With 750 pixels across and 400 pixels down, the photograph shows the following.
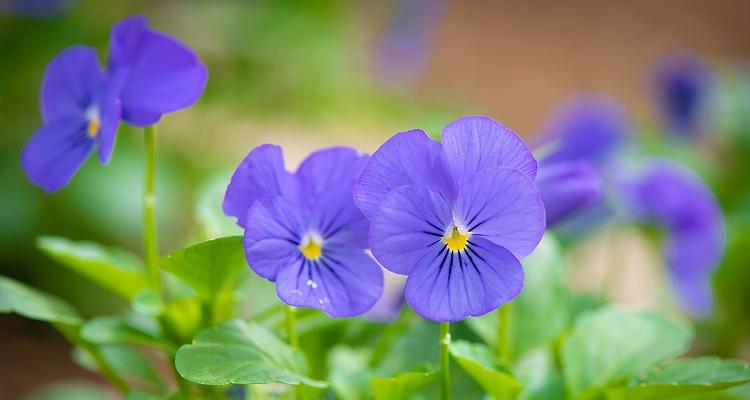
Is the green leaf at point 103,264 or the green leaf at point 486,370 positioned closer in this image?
the green leaf at point 486,370

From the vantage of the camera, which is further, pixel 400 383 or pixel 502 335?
pixel 502 335

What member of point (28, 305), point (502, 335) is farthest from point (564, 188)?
point (28, 305)

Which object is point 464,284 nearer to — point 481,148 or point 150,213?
point 481,148

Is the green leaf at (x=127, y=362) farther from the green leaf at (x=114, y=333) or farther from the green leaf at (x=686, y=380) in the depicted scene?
the green leaf at (x=686, y=380)

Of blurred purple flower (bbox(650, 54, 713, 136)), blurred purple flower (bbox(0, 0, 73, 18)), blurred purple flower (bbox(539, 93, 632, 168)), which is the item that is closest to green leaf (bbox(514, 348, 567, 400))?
blurred purple flower (bbox(539, 93, 632, 168))

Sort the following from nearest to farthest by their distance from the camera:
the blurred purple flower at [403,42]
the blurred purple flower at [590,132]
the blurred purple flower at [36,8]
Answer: the blurred purple flower at [590,132], the blurred purple flower at [36,8], the blurred purple flower at [403,42]

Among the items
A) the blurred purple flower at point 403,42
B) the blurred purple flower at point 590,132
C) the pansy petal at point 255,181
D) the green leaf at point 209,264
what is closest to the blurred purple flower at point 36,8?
the blurred purple flower at point 403,42
